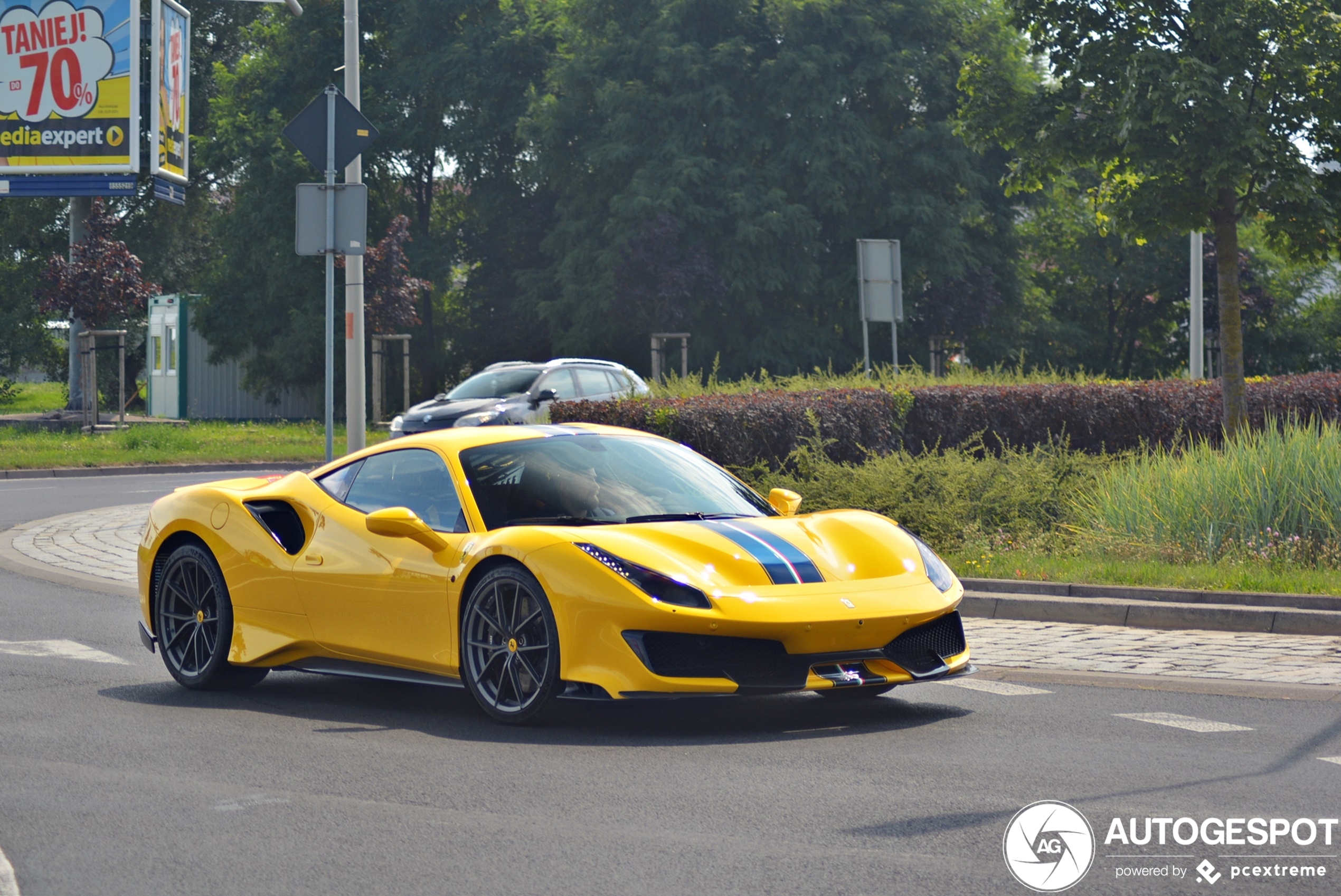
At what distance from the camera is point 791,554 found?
7008 mm

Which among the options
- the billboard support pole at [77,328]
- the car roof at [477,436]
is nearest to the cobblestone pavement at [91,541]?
the car roof at [477,436]

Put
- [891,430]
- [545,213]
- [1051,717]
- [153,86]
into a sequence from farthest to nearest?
1. [545,213]
2. [153,86]
3. [891,430]
4. [1051,717]

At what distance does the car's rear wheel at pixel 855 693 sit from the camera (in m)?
7.68

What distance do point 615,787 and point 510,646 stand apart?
3.89 feet

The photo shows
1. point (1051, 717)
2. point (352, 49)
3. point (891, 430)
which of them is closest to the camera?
point (1051, 717)

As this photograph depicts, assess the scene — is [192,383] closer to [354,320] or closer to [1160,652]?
[354,320]

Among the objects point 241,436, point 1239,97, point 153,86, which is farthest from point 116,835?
point 153,86

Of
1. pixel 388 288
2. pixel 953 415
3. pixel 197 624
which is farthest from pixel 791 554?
pixel 388 288

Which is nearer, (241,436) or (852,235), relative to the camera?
(241,436)

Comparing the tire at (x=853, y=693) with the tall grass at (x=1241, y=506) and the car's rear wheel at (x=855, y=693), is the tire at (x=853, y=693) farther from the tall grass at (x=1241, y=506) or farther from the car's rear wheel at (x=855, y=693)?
the tall grass at (x=1241, y=506)

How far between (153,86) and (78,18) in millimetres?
2160

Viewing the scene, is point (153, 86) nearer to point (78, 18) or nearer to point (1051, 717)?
point (78, 18)

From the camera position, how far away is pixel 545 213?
46.8m

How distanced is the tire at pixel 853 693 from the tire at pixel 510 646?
1.43 meters
